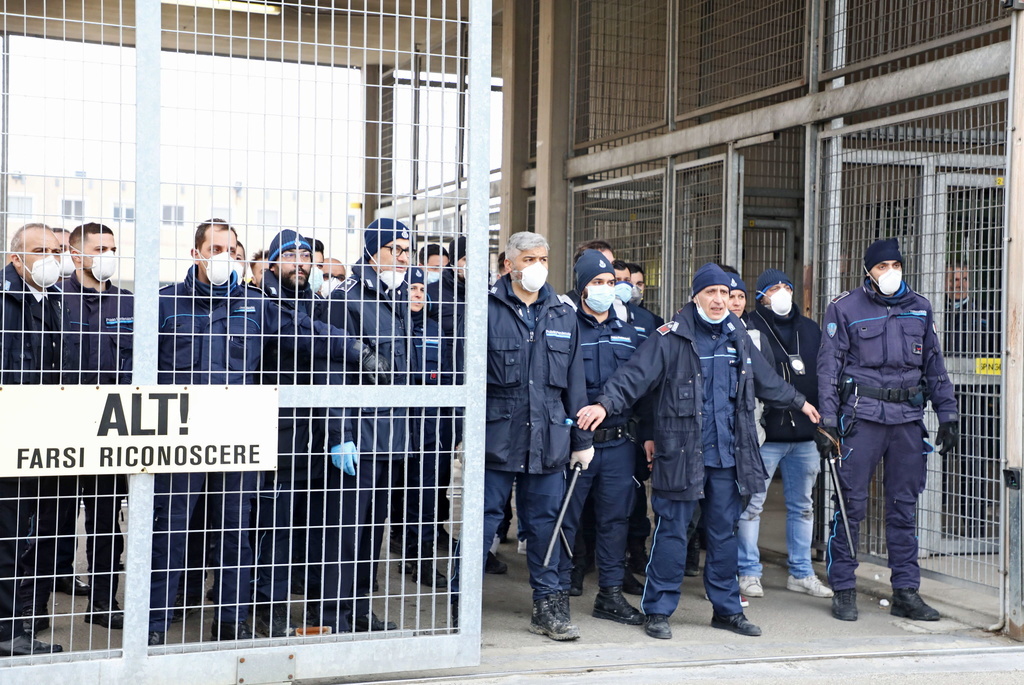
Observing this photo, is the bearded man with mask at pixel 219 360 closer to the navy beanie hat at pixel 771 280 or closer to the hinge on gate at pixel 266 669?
the hinge on gate at pixel 266 669

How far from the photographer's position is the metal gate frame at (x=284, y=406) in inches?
155

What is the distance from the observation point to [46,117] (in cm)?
362

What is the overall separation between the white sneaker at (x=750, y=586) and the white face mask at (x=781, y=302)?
1.52 m

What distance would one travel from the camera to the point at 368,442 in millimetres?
4496

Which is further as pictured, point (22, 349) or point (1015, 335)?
point (1015, 335)

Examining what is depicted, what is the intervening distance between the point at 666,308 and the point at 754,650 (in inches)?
→ 145

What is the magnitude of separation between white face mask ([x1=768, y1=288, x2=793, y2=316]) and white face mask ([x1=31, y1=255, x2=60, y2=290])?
3.81 m

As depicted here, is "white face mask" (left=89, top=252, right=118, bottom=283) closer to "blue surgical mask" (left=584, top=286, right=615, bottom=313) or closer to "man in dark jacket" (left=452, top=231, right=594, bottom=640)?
"man in dark jacket" (left=452, top=231, right=594, bottom=640)

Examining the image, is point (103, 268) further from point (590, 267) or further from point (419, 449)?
point (590, 267)

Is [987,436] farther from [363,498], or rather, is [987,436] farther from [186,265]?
[186,265]

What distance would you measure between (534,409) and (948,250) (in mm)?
2811

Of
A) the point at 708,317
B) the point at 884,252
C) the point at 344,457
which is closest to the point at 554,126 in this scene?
the point at 884,252

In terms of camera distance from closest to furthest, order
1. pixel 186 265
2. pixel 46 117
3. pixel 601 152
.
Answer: pixel 46 117, pixel 186 265, pixel 601 152

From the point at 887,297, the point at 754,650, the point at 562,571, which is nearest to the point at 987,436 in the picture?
the point at 887,297
